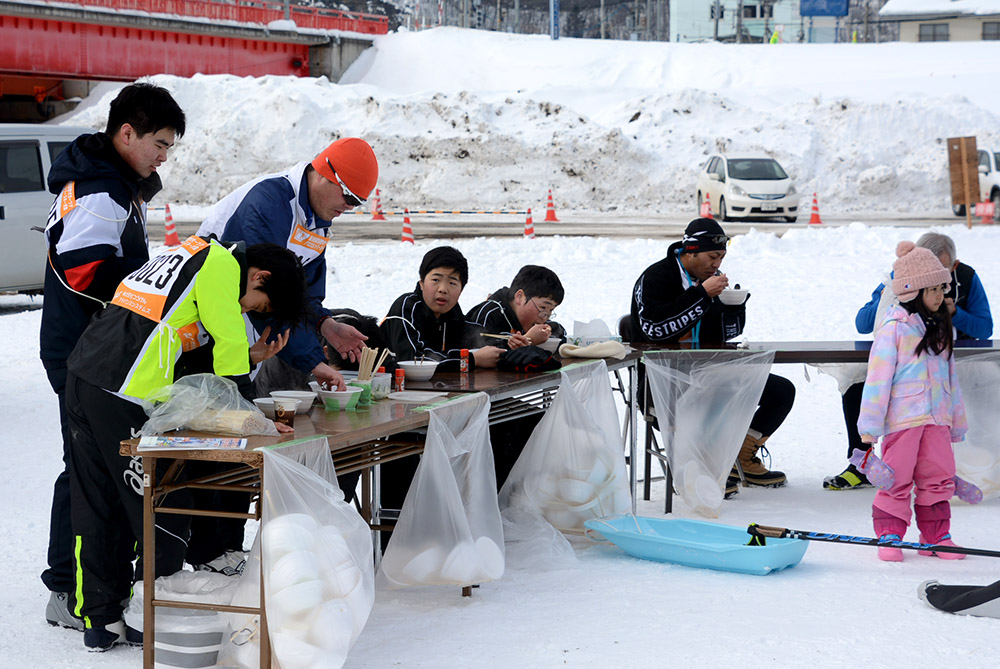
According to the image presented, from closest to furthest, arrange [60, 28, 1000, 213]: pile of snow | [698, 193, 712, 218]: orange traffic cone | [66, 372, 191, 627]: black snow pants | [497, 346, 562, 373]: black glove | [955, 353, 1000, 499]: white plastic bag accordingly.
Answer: [66, 372, 191, 627]: black snow pants → [497, 346, 562, 373]: black glove → [955, 353, 1000, 499]: white plastic bag → [698, 193, 712, 218]: orange traffic cone → [60, 28, 1000, 213]: pile of snow

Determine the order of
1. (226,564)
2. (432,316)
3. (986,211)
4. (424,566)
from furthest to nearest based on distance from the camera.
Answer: (986,211), (432,316), (226,564), (424,566)

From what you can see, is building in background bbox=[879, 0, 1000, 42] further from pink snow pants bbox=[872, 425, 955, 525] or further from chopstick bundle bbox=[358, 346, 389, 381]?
chopstick bundle bbox=[358, 346, 389, 381]

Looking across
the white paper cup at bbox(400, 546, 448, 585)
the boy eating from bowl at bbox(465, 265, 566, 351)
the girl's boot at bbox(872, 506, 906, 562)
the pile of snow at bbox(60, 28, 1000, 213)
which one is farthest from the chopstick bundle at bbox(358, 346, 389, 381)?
the pile of snow at bbox(60, 28, 1000, 213)

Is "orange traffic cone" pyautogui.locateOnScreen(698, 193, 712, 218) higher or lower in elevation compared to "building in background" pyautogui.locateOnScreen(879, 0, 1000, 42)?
lower

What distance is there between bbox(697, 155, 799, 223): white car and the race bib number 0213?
17136mm

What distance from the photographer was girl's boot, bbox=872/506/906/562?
187 inches

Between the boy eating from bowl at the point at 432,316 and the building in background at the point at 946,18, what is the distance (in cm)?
5065

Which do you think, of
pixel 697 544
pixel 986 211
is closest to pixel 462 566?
pixel 697 544

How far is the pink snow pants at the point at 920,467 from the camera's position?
4.75 m

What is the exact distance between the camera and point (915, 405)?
15.5ft

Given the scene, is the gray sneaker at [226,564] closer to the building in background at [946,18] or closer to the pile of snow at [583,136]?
the pile of snow at [583,136]

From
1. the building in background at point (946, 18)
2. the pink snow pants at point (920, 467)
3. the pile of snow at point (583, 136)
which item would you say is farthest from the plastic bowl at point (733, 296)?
the building in background at point (946, 18)

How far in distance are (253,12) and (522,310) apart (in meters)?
30.3

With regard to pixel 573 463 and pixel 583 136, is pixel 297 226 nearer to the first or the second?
pixel 573 463
